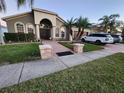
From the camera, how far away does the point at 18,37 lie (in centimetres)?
1467

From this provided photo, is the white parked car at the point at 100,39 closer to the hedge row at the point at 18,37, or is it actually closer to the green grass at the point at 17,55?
the hedge row at the point at 18,37

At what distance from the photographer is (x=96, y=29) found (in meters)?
31.7

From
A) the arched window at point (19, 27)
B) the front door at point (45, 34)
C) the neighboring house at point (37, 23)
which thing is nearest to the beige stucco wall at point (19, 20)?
the neighboring house at point (37, 23)

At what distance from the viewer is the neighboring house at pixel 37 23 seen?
598 inches

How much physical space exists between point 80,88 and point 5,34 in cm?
1502

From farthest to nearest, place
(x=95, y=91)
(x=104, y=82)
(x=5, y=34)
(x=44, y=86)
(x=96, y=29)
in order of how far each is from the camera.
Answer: (x=96, y=29) → (x=5, y=34) → (x=104, y=82) → (x=44, y=86) → (x=95, y=91)

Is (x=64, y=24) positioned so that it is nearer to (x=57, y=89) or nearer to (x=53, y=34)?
(x=53, y=34)

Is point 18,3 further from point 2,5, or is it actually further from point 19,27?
point 19,27

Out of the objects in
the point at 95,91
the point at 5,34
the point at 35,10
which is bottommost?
the point at 95,91

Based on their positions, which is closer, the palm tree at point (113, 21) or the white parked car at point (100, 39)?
the white parked car at point (100, 39)

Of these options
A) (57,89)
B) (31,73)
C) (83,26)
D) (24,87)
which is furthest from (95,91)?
(83,26)

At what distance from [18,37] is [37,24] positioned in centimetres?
398

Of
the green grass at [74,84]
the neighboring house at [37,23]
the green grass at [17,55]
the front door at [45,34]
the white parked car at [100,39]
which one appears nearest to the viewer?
the green grass at [74,84]

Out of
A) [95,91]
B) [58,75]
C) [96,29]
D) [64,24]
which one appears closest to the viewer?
[95,91]
